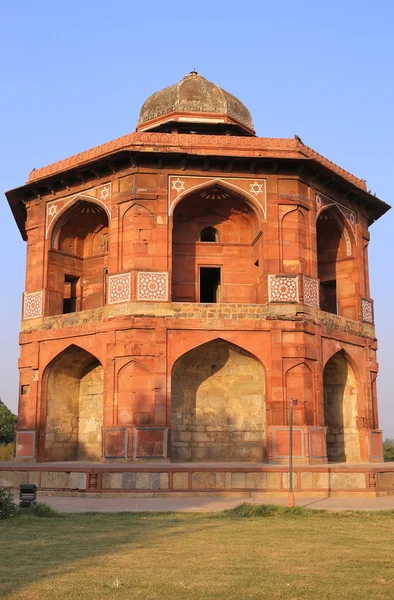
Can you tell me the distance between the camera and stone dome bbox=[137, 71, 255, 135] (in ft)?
74.6

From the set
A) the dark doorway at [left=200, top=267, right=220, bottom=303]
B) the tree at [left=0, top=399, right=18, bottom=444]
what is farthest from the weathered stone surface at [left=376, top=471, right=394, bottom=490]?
the tree at [left=0, top=399, right=18, bottom=444]

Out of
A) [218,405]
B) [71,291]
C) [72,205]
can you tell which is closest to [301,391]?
[218,405]

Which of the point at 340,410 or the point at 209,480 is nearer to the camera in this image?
the point at 209,480

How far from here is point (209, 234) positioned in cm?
2136

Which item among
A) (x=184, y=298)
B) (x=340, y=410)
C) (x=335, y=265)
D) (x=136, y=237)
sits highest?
(x=335, y=265)

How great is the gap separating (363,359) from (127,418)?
7471 millimetres

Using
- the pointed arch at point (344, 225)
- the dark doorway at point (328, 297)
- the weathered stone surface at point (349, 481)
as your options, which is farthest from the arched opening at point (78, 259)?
the weathered stone surface at point (349, 481)

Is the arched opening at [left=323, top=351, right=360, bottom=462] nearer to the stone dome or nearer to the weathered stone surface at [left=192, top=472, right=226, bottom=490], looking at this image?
the weathered stone surface at [left=192, top=472, right=226, bottom=490]

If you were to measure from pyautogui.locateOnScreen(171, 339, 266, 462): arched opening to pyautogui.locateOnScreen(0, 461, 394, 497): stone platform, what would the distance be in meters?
2.93

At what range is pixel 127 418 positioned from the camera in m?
18.0

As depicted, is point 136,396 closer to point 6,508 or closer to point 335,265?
point 6,508

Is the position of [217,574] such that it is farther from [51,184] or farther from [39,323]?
[51,184]

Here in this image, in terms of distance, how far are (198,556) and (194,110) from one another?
17110mm

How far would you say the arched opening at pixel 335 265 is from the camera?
71.7ft
